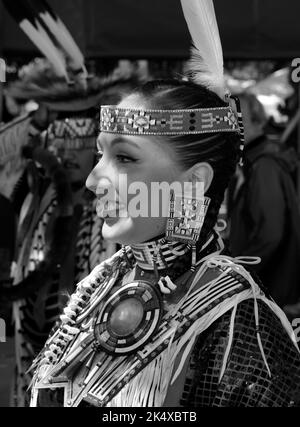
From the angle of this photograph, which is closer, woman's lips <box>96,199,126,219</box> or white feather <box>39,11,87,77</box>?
woman's lips <box>96,199,126,219</box>

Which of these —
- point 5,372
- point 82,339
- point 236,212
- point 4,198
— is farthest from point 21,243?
point 82,339

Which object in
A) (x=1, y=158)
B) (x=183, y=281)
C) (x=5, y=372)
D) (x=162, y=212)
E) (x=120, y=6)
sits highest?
(x=120, y=6)

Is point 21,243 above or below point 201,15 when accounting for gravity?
below

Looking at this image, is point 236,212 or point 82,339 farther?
point 236,212

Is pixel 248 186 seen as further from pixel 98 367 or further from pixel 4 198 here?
pixel 98 367

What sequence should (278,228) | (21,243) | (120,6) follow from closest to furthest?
1. (120,6)
2. (21,243)
3. (278,228)

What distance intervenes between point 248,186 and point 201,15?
79.1 inches

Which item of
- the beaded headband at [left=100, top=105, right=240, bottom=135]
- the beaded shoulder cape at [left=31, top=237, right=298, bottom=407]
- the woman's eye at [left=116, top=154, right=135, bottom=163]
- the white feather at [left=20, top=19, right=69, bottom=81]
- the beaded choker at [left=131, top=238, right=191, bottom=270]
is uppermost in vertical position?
the white feather at [left=20, top=19, right=69, bottom=81]

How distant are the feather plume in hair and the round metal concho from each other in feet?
1.49

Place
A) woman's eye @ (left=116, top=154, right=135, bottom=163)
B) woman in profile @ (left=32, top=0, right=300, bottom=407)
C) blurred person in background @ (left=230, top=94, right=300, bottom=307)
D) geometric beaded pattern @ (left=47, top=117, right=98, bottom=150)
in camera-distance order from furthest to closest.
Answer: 1. blurred person in background @ (left=230, top=94, right=300, bottom=307)
2. geometric beaded pattern @ (left=47, top=117, right=98, bottom=150)
3. woman's eye @ (left=116, top=154, right=135, bottom=163)
4. woman in profile @ (left=32, top=0, right=300, bottom=407)

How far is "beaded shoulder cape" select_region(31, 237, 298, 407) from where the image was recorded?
5.64 ft

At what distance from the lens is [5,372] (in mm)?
3250

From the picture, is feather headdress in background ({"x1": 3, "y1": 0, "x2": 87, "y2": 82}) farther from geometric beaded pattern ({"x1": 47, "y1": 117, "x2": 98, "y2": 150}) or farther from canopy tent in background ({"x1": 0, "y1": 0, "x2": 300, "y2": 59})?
geometric beaded pattern ({"x1": 47, "y1": 117, "x2": 98, "y2": 150})

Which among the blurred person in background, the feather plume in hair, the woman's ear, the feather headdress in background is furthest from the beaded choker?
the blurred person in background
